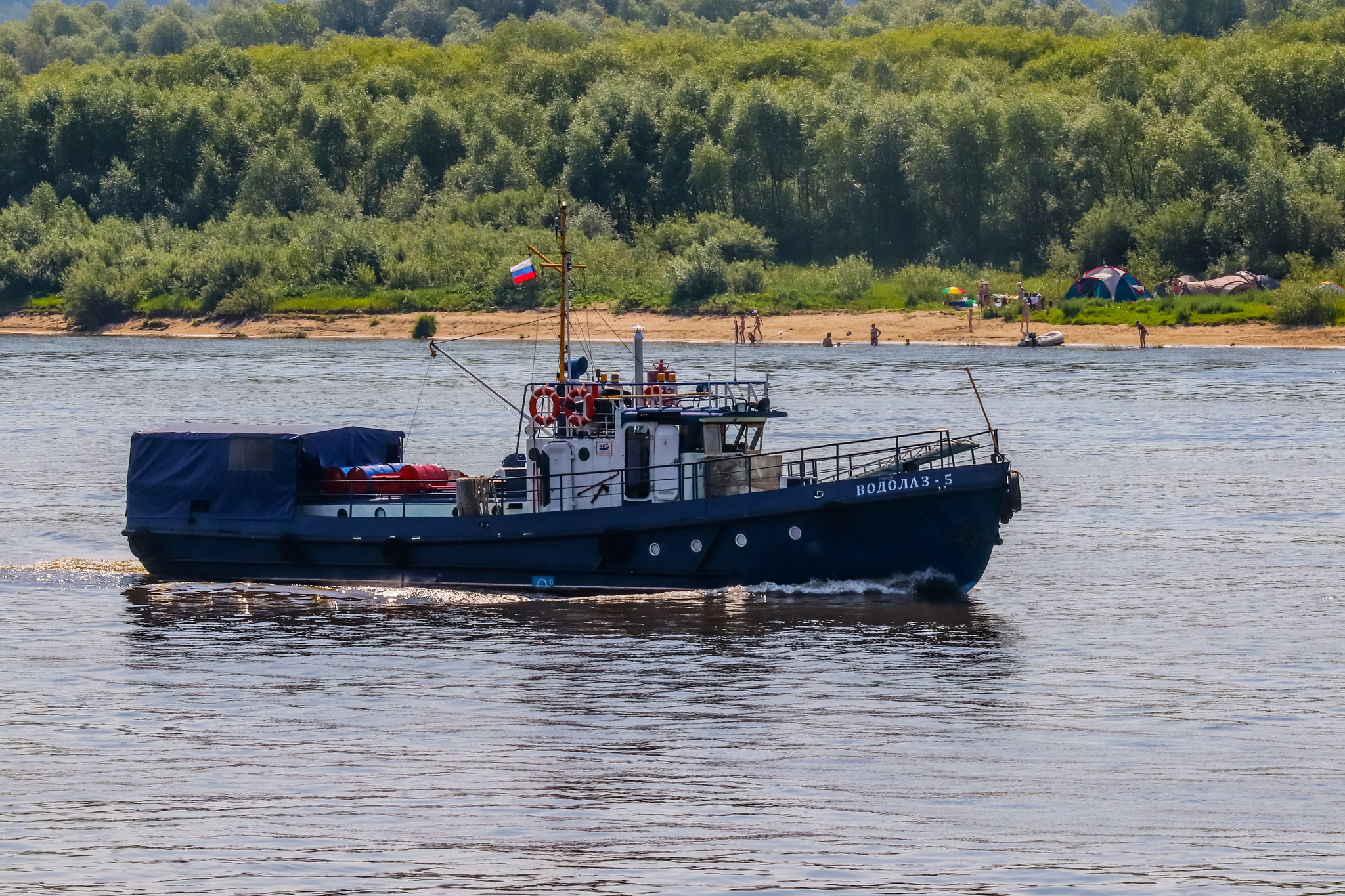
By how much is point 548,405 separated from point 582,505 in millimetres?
1850

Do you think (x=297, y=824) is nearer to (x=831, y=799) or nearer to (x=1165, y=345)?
(x=831, y=799)

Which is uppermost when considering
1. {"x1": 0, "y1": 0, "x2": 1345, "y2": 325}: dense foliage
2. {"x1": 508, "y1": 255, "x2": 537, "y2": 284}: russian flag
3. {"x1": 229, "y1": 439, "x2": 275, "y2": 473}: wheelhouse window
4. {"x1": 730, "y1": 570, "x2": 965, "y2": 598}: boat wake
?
{"x1": 0, "y1": 0, "x2": 1345, "y2": 325}: dense foliage

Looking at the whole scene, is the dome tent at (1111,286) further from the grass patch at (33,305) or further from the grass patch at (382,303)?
the grass patch at (33,305)

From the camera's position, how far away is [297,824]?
18953 millimetres

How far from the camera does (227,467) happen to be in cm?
3328

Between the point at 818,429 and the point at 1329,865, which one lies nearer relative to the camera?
the point at 1329,865

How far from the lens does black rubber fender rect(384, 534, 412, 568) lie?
106ft

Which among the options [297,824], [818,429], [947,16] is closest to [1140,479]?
[818,429]

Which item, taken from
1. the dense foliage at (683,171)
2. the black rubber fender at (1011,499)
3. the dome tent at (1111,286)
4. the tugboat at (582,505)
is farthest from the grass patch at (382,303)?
the black rubber fender at (1011,499)

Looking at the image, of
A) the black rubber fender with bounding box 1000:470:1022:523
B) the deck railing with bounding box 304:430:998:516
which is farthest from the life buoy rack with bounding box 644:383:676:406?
the black rubber fender with bounding box 1000:470:1022:523

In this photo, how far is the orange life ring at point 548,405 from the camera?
32.1 meters

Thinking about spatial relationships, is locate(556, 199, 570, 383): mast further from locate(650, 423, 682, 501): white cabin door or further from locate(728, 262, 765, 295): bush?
locate(728, 262, 765, 295): bush

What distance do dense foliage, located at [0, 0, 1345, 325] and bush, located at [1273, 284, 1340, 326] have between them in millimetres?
4585

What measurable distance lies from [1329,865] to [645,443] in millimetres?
16288
